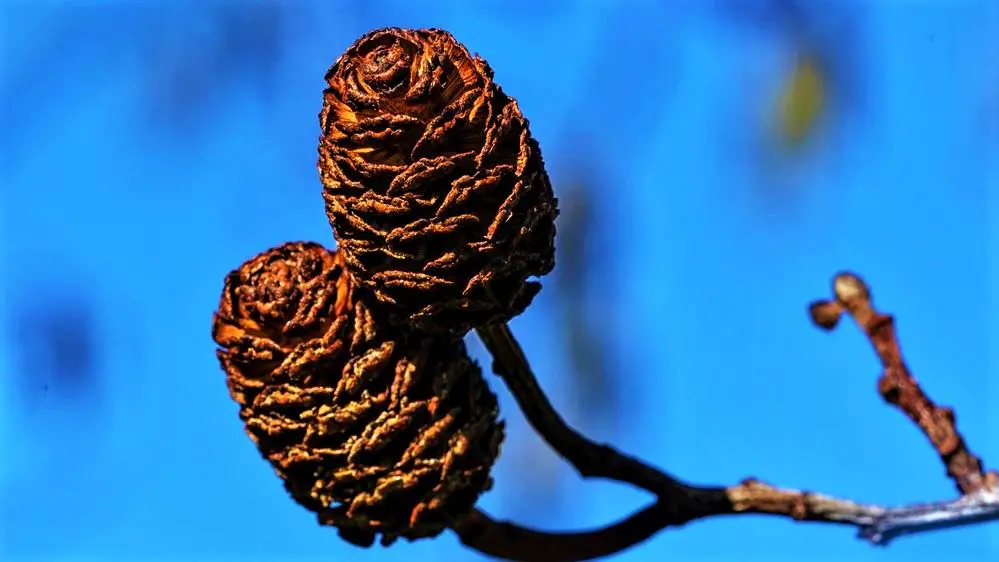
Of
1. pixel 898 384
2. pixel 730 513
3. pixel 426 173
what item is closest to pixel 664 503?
pixel 730 513

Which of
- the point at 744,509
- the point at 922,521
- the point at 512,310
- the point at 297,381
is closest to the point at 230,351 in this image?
the point at 297,381

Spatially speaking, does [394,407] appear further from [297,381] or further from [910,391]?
[910,391]

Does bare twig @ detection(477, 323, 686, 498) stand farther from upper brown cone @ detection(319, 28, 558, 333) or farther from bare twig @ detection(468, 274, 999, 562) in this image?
upper brown cone @ detection(319, 28, 558, 333)

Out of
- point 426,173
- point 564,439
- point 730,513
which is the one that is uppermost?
point 426,173

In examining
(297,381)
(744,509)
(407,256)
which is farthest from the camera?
(744,509)

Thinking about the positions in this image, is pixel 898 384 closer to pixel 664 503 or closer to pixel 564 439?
pixel 664 503

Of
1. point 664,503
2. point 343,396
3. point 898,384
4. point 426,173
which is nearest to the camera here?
point 426,173

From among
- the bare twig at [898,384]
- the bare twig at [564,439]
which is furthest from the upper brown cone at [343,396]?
the bare twig at [898,384]

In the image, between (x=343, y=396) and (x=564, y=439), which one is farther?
(x=564, y=439)
